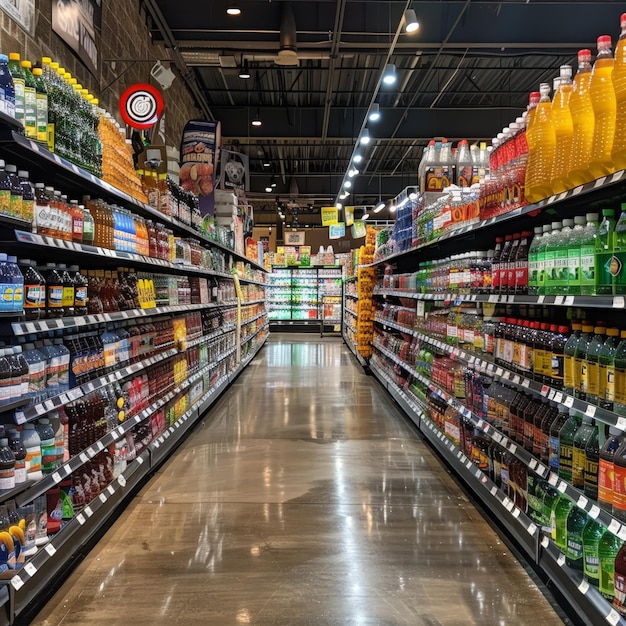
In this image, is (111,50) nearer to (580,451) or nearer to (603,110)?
(603,110)

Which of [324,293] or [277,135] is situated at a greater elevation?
[277,135]

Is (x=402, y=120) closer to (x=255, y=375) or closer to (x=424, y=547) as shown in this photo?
(x=255, y=375)

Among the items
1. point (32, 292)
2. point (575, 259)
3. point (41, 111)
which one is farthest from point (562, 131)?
point (32, 292)

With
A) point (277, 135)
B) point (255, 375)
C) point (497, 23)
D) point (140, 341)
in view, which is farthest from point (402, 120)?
point (140, 341)

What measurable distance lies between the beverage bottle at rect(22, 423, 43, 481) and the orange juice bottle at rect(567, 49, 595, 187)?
2779 millimetres

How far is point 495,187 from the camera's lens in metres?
3.78

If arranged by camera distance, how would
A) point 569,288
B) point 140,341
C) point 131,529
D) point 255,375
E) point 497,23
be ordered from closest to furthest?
1. point 569,288
2. point 131,529
3. point 140,341
4. point 497,23
5. point 255,375

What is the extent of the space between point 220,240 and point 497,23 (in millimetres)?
5929

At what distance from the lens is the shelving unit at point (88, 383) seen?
248 cm

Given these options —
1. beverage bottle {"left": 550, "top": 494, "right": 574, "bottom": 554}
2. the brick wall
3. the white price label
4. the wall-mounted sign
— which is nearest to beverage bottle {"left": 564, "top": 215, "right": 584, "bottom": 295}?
beverage bottle {"left": 550, "top": 494, "right": 574, "bottom": 554}

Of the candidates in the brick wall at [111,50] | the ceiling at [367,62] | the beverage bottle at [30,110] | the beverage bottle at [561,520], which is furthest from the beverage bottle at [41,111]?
the ceiling at [367,62]

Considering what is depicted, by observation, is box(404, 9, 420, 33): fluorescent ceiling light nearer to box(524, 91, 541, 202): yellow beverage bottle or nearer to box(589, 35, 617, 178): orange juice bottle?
box(524, 91, 541, 202): yellow beverage bottle

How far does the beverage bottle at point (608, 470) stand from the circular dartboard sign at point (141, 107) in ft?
19.8

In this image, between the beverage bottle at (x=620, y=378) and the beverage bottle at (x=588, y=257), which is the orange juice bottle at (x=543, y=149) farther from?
the beverage bottle at (x=620, y=378)
